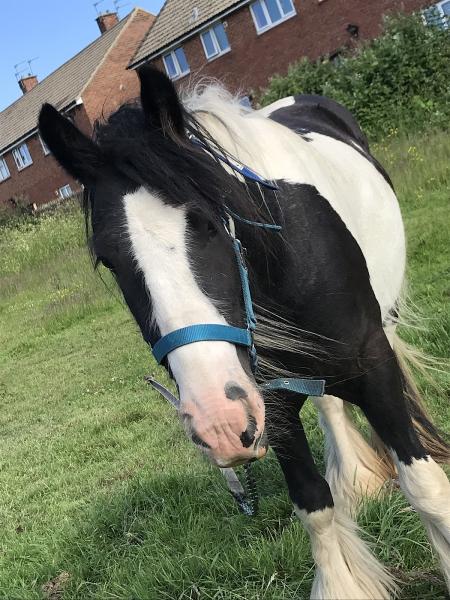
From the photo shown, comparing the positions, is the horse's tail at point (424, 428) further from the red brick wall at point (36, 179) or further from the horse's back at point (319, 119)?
the red brick wall at point (36, 179)

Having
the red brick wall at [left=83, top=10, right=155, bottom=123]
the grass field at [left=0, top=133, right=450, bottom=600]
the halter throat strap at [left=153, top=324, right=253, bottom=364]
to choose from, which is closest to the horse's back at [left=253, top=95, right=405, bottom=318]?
the halter throat strap at [left=153, top=324, right=253, bottom=364]

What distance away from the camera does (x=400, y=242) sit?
327 cm

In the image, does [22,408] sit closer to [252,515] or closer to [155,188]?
[252,515]

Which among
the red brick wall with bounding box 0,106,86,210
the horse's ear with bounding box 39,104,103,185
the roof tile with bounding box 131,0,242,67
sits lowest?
the horse's ear with bounding box 39,104,103,185

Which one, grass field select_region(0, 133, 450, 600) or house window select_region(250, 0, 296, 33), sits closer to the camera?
grass field select_region(0, 133, 450, 600)

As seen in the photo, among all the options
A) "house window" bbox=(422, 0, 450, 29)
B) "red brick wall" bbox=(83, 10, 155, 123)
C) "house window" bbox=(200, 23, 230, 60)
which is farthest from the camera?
"red brick wall" bbox=(83, 10, 155, 123)

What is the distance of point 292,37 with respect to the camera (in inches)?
891

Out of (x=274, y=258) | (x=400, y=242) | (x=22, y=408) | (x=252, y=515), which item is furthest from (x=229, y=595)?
(x=22, y=408)

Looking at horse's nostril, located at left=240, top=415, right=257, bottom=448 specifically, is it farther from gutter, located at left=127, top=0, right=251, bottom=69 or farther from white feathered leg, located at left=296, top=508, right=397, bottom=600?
gutter, located at left=127, top=0, right=251, bottom=69

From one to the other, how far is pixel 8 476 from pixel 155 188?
387cm

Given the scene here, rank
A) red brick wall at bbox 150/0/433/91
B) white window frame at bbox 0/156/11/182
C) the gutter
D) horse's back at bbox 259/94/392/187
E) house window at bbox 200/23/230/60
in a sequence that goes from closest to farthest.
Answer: horse's back at bbox 259/94/392/187
red brick wall at bbox 150/0/433/91
the gutter
house window at bbox 200/23/230/60
white window frame at bbox 0/156/11/182

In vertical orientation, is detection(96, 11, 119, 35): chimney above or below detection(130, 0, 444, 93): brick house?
above

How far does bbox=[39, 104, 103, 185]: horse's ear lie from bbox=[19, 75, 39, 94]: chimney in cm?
4579

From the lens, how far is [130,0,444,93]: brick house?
828 inches
